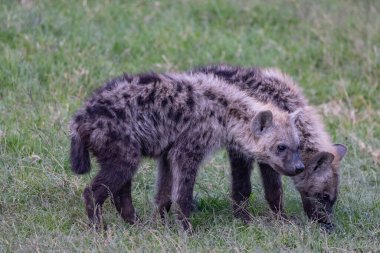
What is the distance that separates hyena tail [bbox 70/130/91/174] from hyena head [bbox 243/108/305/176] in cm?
130

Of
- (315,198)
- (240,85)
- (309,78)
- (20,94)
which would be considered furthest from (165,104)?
(309,78)

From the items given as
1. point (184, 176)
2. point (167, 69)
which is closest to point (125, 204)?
point (184, 176)

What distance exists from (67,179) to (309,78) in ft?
12.6

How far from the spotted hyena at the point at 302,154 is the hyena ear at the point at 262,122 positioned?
0.25 metres

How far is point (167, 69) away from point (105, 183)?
3701 mm

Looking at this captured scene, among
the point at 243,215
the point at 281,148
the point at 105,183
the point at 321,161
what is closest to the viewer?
the point at 105,183

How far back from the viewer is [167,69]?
9.92 meters

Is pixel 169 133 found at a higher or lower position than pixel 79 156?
higher

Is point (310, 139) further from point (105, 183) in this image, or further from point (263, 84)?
point (105, 183)

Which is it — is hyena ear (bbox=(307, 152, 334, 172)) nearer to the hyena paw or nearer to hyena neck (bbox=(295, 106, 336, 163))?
hyena neck (bbox=(295, 106, 336, 163))

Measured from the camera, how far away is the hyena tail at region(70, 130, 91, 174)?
645 centimetres

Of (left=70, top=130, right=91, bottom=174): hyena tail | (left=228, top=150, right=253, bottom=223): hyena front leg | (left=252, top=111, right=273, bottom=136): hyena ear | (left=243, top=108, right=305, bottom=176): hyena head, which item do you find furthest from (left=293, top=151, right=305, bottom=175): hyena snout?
(left=70, top=130, right=91, bottom=174): hyena tail

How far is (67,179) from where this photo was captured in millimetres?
7320

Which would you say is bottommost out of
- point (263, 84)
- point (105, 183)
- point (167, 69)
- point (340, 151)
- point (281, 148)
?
point (167, 69)
